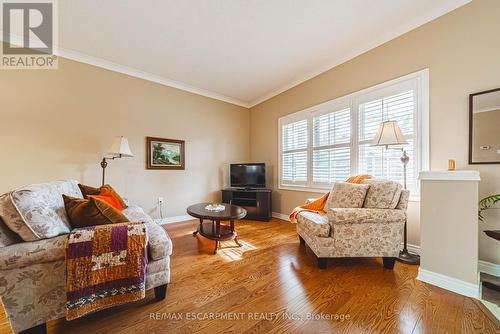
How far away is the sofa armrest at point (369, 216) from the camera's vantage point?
5.95 ft

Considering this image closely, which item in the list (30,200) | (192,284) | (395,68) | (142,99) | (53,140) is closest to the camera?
(30,200)

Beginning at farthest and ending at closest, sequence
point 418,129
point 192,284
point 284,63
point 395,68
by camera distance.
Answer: point 284,63 → point 395,68 → point 418,129 → point 192,284

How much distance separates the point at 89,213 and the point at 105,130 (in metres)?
2.31

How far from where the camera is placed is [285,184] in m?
3.97

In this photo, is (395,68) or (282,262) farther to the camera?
(395,68)

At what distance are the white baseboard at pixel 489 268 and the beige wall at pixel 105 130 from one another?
154 inches

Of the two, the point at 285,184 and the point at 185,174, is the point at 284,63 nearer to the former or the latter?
the point at 285,184

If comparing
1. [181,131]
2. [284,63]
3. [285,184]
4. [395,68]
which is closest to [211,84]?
[181,131]

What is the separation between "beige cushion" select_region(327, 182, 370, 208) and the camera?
206 centimetres

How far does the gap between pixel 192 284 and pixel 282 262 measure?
0.94 metres

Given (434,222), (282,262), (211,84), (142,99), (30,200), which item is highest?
(211,84)

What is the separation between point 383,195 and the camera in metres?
1.93

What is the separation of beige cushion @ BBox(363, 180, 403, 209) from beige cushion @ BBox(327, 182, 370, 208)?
2.2 inches

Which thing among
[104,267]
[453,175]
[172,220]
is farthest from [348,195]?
[172,220]
